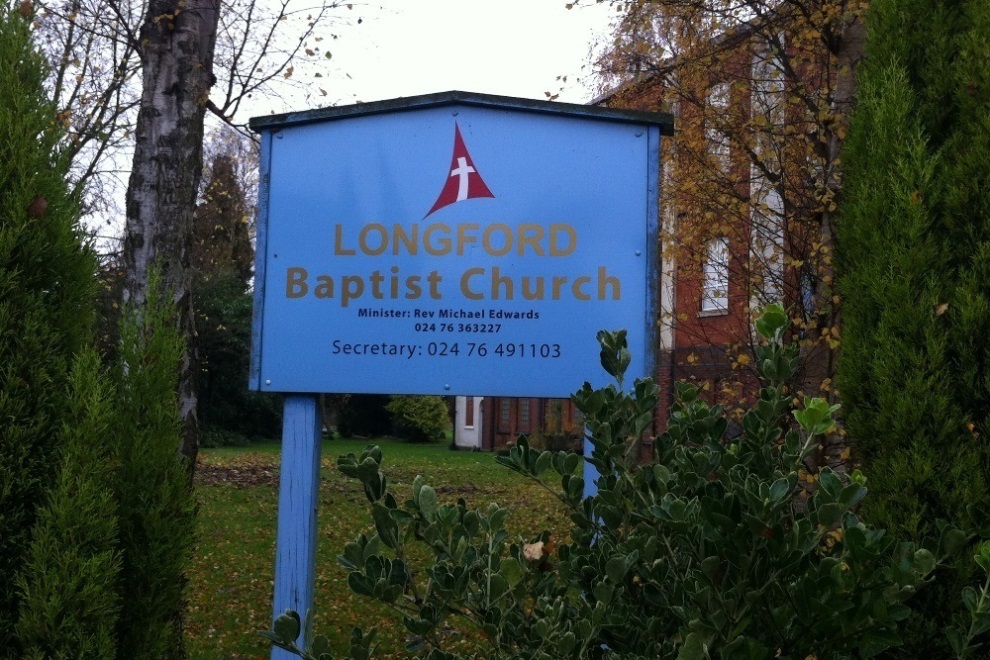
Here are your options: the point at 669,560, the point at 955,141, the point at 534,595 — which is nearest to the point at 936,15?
the point at 955,141

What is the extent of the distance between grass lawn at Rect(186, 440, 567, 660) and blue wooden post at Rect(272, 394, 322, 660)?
122cm

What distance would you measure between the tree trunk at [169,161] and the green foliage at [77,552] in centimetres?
307

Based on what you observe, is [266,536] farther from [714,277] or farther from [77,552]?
[77,552]

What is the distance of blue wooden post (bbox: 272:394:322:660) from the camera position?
3.75 metres

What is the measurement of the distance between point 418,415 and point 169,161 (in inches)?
1107

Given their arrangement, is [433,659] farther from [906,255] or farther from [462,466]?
[462,466]

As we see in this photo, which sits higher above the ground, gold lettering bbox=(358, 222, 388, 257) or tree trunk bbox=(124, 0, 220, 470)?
tree trunk bbox=(124, 0, 220, 470)

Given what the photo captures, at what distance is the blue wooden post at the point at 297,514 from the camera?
3752 mm

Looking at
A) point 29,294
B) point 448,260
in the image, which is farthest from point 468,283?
point 29,294

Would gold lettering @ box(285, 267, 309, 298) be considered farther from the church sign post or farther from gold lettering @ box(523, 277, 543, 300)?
gold lettering @ box(523, 277, 543, 300)

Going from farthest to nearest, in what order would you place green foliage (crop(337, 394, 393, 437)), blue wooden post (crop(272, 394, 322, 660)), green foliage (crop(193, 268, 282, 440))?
green foliage (crop(337, 394, 393, 437)) → green foliage (crop(193, 268, 282, 440)) → blue wooden post (crop(272, 394, 322, 660))

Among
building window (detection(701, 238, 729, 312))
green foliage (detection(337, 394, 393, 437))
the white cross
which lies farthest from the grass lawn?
green foliage (detection(337, 394, 393, 437))

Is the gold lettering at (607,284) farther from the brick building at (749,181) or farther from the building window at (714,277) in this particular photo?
the building window at (714,277)

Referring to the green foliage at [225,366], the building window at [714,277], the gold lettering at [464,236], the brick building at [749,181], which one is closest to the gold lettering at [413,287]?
the gold lettering at [464,236]
